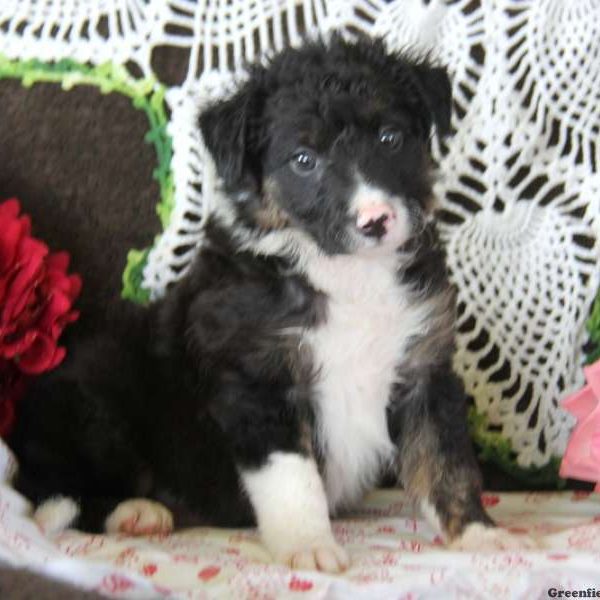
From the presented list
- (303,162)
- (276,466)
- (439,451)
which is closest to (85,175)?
(303,162)

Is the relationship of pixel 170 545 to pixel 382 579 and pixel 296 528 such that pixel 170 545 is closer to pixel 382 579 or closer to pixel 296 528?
pixel 296 528

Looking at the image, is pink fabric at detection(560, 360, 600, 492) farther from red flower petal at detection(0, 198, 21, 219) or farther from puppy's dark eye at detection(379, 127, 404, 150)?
red flower petal at detection(0, 198, 21, 219)

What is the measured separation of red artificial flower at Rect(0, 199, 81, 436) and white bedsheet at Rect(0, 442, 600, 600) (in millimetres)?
308

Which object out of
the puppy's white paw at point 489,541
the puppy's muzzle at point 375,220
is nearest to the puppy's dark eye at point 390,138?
the puppy's muzzle at point 375,220

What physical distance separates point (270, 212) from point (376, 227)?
0.35 meters

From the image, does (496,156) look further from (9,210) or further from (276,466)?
(9,210)

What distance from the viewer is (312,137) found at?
1.88 meters

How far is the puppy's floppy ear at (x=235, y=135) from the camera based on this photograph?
6.31ft

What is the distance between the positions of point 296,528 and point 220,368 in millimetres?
376

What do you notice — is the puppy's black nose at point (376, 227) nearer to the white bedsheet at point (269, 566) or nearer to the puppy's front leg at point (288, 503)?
the puppy's front leg at point (288, 503)

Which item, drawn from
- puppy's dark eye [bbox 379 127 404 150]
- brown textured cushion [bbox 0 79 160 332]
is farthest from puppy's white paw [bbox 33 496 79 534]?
puppy's dark eye [bbox 379 127 404 150]

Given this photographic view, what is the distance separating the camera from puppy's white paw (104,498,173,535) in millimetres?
1975

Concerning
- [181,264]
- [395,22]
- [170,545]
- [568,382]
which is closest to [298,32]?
[395,22]

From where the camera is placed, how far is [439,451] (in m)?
2.02
